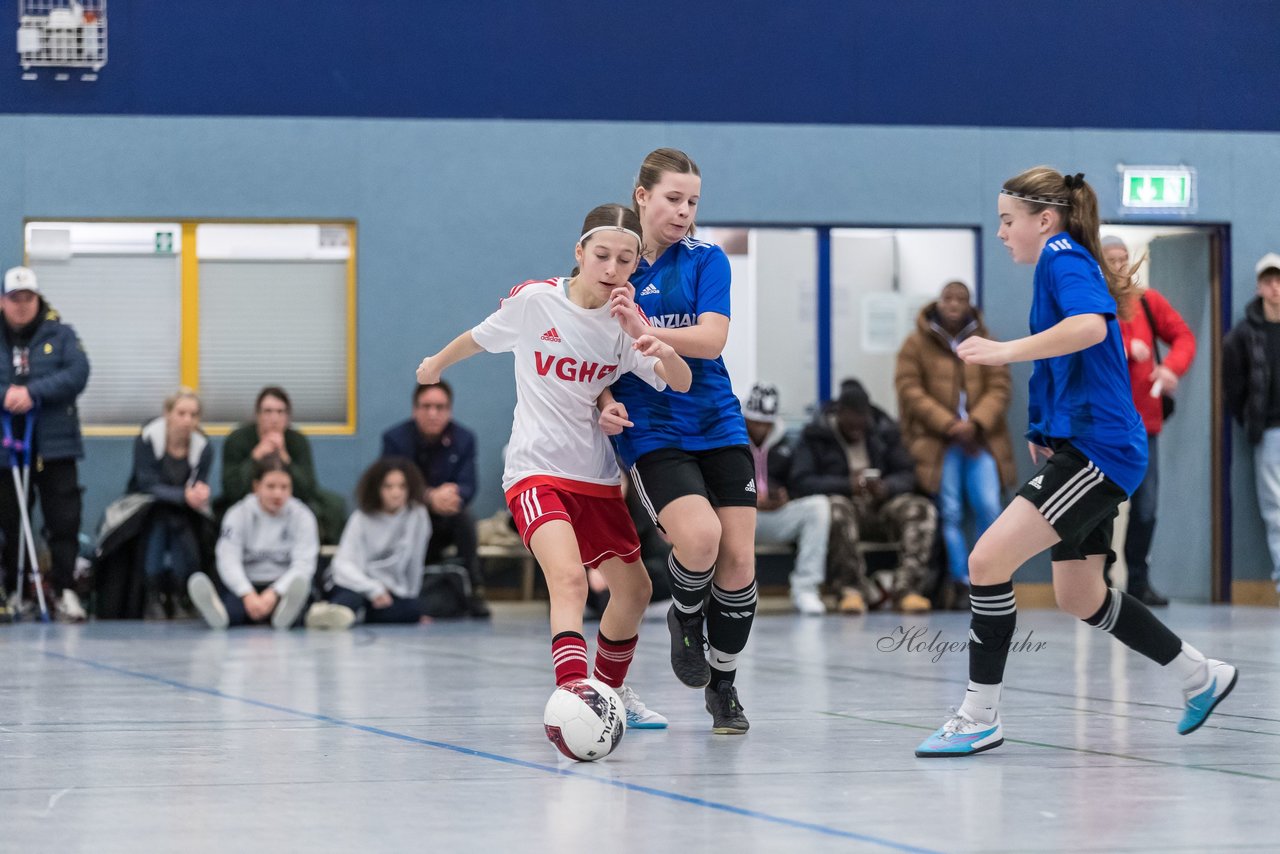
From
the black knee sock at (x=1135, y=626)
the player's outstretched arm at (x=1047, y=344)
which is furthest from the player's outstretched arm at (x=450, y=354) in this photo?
the black knee sock at (x=1135, y=626)

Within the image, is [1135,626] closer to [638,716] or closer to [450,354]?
[638,716]

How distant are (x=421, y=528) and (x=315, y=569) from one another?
2.35 feet

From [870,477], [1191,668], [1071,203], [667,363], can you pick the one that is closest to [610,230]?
[667,363]

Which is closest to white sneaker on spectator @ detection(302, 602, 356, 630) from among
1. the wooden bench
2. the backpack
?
the backpack

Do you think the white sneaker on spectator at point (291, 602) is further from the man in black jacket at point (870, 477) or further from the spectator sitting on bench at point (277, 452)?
the man in black jacket at point (870, 477)

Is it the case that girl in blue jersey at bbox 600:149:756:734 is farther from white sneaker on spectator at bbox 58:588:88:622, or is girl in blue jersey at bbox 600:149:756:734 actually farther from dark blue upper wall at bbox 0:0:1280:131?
dark blue upper wall at bbox 0:0:1280:131

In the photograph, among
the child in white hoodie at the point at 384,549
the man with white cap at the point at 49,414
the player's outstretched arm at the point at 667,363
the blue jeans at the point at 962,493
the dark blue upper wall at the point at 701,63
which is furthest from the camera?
the dark blue upper wall at the point at 701,63

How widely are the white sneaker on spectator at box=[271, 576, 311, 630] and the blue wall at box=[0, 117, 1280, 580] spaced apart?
5.87 ft

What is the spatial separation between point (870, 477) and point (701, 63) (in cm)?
334

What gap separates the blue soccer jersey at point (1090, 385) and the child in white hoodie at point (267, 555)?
666 cm

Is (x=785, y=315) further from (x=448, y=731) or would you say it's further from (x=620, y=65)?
(x=448, y=731)

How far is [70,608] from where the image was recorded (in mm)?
11180

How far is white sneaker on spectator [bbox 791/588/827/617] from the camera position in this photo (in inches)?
469

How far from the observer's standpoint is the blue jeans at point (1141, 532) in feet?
40.7
